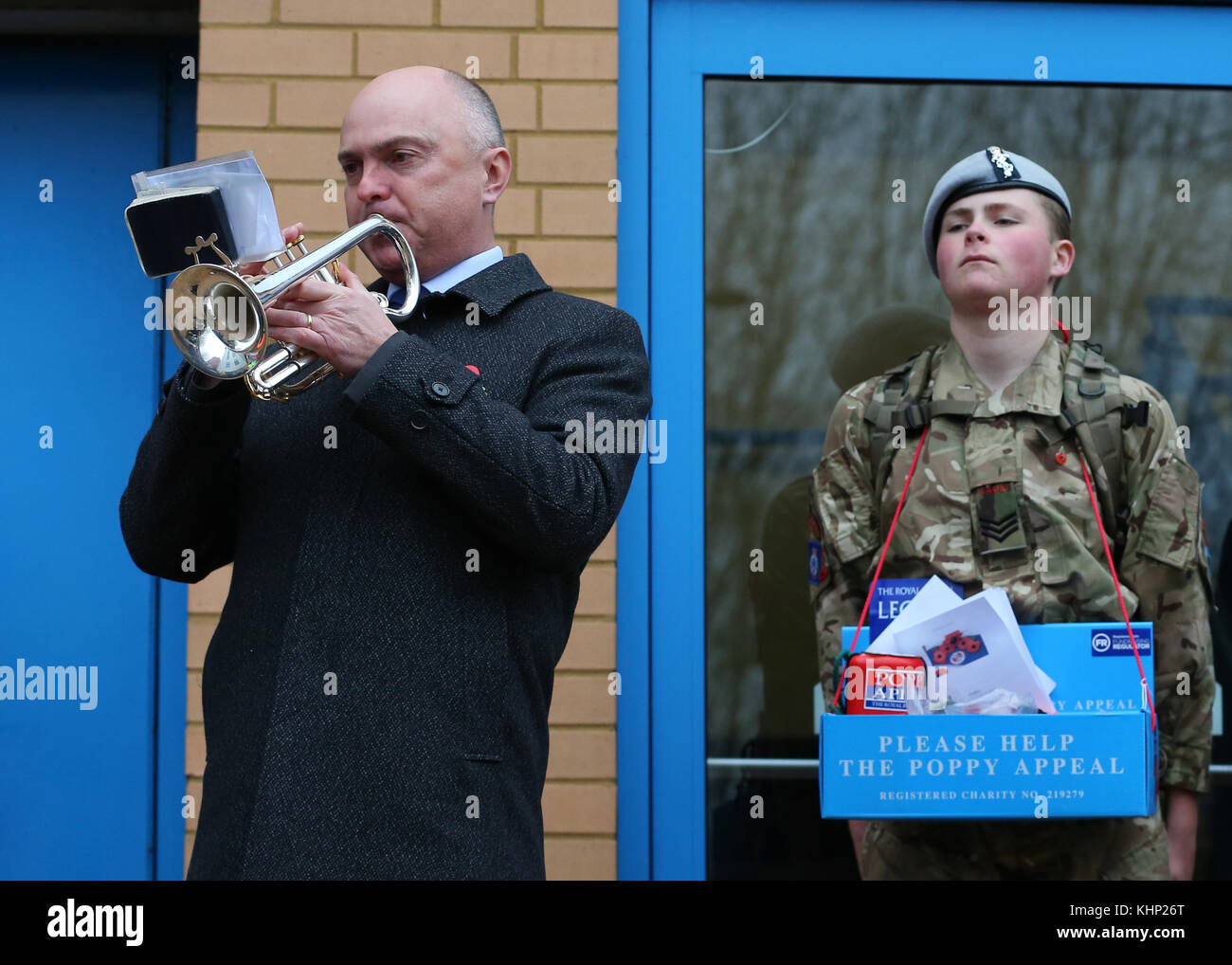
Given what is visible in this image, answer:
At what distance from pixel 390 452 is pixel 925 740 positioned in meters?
1.01

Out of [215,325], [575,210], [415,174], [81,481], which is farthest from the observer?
[81,481]

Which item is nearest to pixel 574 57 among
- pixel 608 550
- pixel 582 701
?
pixel 608 550

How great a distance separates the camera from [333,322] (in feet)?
6.31

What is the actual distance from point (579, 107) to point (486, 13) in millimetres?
309

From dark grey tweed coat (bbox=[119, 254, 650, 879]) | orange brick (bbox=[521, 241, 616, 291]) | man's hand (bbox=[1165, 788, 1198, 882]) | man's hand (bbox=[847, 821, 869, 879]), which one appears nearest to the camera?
dark grey tweed coat (bbox=[119, 254, 650, 879])

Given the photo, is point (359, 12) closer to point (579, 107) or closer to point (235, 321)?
point (579, 107)

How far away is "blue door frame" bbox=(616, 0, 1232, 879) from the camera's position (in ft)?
10.4

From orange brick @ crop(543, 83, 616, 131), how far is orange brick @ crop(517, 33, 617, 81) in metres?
0.02

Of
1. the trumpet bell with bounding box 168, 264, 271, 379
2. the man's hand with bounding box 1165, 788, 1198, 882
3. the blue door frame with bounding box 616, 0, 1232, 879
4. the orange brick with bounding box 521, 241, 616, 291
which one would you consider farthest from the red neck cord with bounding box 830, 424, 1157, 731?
the trumpet bell with bounding box 168, 264, 271, 379

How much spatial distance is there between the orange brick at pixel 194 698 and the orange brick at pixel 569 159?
1.35m

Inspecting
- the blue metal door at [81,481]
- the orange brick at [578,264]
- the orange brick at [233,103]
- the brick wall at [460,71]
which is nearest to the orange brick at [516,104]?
the brick wall at [460,71]

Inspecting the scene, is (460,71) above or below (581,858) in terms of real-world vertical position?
above

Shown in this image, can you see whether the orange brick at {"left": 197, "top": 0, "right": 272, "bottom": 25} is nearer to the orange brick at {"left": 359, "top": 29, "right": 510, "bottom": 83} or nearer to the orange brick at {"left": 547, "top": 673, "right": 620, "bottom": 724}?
the orange brick at {"left": 359, "top": 29, "right": 510, "bottom": 83}
